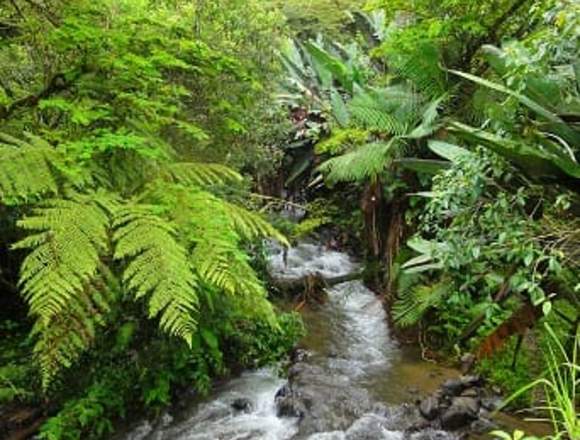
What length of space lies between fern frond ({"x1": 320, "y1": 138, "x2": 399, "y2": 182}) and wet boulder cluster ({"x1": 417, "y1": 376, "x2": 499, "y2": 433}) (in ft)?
6.49

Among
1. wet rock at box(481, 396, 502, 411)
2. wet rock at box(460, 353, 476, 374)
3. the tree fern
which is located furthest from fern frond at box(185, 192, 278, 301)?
the tree fern

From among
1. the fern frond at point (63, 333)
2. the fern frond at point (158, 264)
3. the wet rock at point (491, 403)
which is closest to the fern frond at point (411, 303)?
the wet rock at point (491, 403)

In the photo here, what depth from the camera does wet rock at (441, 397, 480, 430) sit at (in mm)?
3732

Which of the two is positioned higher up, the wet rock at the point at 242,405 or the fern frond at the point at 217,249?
the fern frond at the point at 217,249

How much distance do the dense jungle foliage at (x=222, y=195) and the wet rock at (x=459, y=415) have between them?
455 mm

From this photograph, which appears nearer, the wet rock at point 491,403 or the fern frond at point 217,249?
Result: the fern frond at point 217,249

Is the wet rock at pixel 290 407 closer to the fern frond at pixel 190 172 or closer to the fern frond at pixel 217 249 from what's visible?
the fern frond at pixel 217 249

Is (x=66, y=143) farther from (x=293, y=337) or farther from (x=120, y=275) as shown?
(x=293, y=337)

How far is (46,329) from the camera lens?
2500mm

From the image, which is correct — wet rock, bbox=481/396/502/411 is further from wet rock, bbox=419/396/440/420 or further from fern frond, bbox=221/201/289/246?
fern frond, bbox=221/201/289/246

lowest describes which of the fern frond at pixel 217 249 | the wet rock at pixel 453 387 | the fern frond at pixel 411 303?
the wet rock at pixel 453 387

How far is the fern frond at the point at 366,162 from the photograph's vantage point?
5406mm

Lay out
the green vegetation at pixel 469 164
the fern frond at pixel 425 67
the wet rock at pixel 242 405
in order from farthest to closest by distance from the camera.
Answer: the fern frond at pixel 425 67 < the wet rock at pixel 242 405 < the green vegetation at pixel 469 164

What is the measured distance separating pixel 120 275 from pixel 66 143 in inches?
34.0
